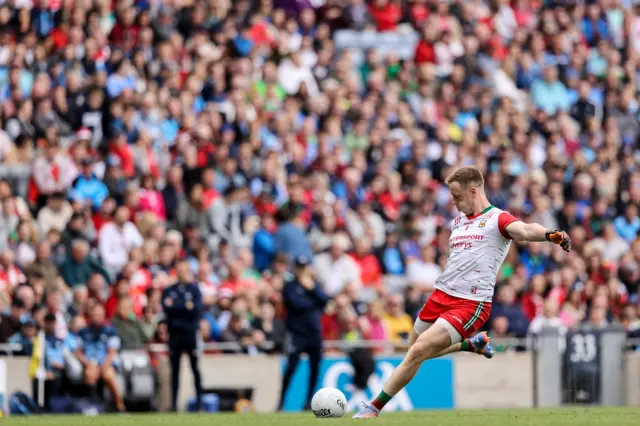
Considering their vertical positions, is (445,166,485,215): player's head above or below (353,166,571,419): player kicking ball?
above

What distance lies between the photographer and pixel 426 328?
1309cm

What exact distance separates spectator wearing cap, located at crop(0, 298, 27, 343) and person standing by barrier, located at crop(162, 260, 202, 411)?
5.80 ft

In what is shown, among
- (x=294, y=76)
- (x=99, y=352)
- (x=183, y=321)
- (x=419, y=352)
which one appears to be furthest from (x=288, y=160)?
(x=419, y=352)

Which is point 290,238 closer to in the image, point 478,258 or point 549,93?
point 478,258

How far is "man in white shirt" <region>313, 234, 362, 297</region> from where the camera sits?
71.5 ft

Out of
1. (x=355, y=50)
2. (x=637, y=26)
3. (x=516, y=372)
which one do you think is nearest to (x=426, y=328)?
(x=516, y=372)

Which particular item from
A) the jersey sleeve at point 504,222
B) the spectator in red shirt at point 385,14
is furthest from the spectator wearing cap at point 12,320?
the spectator in red shirt at point 385,14

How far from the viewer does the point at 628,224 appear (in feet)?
83.7

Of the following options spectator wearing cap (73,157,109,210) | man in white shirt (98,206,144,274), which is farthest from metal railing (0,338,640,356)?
spectator wearing cap (73,157,109,210)

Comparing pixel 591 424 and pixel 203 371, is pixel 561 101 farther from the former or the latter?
pixel 591 424

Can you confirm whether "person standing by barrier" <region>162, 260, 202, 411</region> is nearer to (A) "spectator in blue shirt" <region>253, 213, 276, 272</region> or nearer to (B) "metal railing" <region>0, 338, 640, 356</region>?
(B) "metal railing" <region>0, 338, 640, 356</region>

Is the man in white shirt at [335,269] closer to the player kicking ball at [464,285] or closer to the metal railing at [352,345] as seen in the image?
the metal railing at [352,345]

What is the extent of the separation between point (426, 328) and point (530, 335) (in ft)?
27.7

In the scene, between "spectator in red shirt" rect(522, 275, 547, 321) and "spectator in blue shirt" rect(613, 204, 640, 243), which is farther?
"spectator in blue shirt" rect(613, 204, 640, 243)
